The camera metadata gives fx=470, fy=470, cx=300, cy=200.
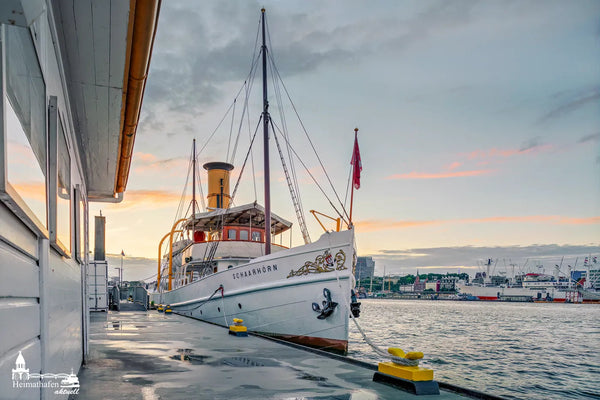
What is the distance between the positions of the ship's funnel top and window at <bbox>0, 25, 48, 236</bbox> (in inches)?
1005

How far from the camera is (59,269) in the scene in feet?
10.6

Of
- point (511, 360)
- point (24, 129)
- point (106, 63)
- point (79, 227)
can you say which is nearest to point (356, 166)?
point (79, 227)

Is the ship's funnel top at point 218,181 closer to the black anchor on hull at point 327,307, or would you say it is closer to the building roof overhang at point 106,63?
the black anchor on hull at point 327,307

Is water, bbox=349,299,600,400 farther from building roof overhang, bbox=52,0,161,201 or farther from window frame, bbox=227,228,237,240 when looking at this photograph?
building roof overhang, bbox=52,0,161,201

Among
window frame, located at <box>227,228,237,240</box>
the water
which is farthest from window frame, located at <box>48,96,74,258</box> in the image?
window frame, located at <box>227,228,237,240</box>

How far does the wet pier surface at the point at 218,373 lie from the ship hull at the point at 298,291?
10.4ft

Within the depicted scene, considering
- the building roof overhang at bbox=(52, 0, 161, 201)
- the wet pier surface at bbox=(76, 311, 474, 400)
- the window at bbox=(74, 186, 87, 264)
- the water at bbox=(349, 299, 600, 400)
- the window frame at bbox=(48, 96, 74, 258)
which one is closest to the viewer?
the window frame at bbox=(48, 96, 74, 258)

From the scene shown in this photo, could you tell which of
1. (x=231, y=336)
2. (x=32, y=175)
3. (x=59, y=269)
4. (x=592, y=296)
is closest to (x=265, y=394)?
(x=59, y=269)

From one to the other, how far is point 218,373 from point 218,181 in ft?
73.6

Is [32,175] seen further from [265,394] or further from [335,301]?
[335,301]

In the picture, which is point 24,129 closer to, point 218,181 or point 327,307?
point 327,307

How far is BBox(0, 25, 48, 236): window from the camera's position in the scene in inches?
56.9

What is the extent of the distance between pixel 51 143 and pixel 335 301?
10071 mm

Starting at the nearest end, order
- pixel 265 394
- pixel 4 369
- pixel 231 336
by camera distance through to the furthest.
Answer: pixel 4 369 < pixel 265 394 < pixel 231 336
